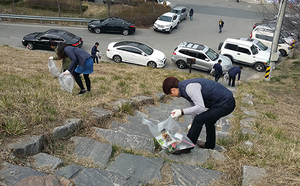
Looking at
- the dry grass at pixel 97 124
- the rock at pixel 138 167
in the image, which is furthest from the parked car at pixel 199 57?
the rock at pixel 138 167

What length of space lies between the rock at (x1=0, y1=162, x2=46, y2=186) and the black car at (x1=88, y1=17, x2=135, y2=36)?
62.9 feet

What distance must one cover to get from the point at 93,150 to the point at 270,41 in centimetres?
1949

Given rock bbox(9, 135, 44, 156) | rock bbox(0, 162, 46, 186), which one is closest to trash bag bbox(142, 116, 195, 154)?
rock bbox(9, 135, 44, 156)

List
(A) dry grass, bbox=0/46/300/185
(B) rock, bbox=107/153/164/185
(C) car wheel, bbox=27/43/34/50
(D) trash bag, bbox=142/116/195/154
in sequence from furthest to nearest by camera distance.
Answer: (C) car wheel, bbox=27/43/34/50, (D) trash bag, bbox=142/116/195/154, (A) dry grass, bbox=0/46/300/185, (B) rock, bbox=107/153/164/185

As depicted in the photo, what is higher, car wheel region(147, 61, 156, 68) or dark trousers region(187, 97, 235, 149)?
dark trousers region(187, 97, 235, 149)

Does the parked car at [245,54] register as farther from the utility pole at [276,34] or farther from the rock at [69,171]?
the rock at [69,171]

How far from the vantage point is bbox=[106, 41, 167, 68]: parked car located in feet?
52.7

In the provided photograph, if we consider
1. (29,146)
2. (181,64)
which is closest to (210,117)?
(29,146)

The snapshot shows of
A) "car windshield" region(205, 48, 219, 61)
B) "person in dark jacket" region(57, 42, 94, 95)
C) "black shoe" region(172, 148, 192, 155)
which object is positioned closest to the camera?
"black shoe" region(172, 148, 192, 155)

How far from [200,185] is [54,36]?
15.9 meters

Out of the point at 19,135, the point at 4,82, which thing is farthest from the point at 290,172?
the point at 4,82

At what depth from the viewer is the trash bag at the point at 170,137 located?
4.14 m

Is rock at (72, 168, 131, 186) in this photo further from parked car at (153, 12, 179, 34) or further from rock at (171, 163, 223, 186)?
parked car at (153, 12, 179, 34)

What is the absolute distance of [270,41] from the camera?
19.9 m
